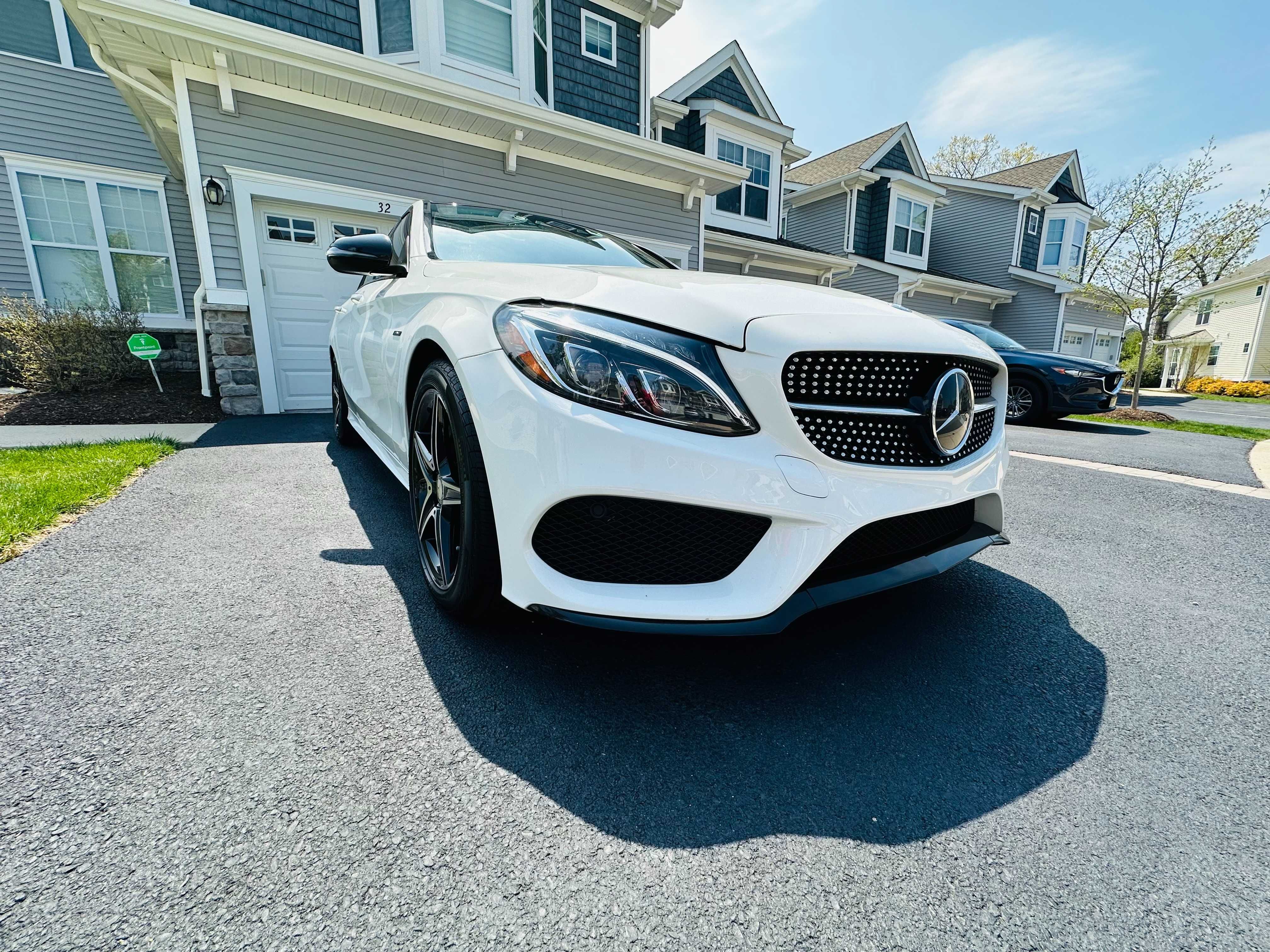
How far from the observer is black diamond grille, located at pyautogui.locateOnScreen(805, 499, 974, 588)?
1371mm

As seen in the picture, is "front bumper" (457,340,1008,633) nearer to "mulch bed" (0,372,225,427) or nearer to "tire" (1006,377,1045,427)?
"mulch bed" (0,372,225,427)

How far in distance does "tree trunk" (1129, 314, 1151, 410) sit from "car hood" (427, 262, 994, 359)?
10.8 metres

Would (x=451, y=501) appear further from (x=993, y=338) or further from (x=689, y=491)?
(x=993, y=338)

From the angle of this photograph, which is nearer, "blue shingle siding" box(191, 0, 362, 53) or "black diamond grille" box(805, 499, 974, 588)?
"black diamond grille" box(805, 499, 974, 588)

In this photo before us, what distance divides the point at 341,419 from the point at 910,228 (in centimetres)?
1633

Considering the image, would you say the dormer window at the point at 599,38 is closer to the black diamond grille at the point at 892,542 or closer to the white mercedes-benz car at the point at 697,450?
the white mercedes-benz car at the point at 697,450

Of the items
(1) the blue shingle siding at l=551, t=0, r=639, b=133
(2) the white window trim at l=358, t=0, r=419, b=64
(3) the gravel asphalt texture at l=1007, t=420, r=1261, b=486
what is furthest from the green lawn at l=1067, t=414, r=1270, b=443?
(2) the white window trim at l=358, t=0, r=419, b=64

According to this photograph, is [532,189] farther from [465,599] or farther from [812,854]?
[812,854]

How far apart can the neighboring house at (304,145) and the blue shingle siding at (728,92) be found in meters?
3.01

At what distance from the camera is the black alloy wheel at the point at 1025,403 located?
7.14 m

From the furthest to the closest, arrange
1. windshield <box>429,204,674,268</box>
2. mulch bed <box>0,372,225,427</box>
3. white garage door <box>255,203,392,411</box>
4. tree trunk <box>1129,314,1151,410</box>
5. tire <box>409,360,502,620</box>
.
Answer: tree trunk <box>1129,314,1151,410</box>, white garage door <box>255,203,392,411</box>, mulch bed <box>0,372,225,427</box>, windshield <box>429,204,674,268</box>, tire <box>409,360,502,620</box>

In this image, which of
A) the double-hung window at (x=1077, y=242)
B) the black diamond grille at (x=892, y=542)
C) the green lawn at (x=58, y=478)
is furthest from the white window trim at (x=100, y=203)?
the double-hung window at (x=1077, y=242)

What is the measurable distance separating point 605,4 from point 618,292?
381 inches

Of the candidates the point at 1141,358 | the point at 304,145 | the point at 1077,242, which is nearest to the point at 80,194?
the point at 304,145
